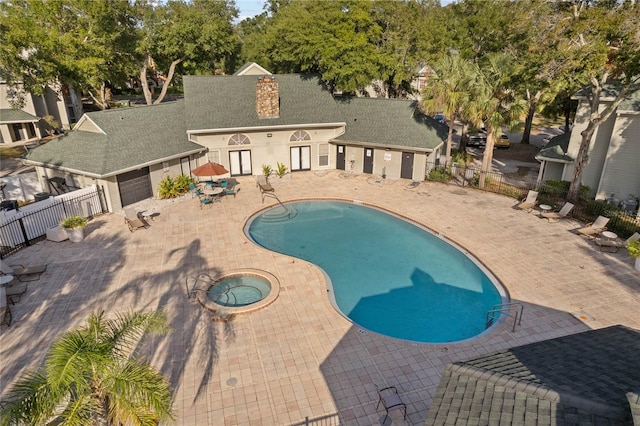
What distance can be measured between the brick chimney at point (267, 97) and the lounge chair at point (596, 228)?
21.2 metres

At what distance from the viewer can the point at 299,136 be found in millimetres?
30781

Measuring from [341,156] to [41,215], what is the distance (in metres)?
20.2

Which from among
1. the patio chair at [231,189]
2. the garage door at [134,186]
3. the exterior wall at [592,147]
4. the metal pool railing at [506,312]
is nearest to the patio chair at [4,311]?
the garage door at [134,186]

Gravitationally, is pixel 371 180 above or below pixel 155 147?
below

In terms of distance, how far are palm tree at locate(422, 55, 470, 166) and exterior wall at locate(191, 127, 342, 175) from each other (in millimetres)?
7387

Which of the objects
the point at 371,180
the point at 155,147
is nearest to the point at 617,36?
the point at 371,180

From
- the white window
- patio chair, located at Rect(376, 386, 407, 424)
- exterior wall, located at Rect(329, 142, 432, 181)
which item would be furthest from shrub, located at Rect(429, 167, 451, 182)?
patio chair, located at Rect(376, 386, 407, 424)

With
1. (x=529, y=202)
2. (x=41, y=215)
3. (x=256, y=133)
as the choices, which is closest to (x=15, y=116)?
(x=41, y=215)

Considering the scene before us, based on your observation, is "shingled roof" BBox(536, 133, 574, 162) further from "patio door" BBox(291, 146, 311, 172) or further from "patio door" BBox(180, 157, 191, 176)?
"patio door" BBox(180, 157, 191, 176)

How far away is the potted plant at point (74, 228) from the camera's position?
19.8 metres

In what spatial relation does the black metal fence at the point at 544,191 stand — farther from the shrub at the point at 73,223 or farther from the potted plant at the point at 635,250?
the shrub at the point at 73,223

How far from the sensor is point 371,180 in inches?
1174

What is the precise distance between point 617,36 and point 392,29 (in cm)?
2003

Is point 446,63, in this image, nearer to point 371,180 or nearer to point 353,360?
point 371,180
